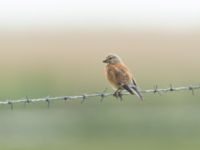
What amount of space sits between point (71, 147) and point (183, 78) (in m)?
6.20

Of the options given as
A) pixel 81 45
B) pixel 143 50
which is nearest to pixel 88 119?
pixel 143 50

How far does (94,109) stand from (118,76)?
8.14 m

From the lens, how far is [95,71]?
2780 centimetres

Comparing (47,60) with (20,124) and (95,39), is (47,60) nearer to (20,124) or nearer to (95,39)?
(95,39)

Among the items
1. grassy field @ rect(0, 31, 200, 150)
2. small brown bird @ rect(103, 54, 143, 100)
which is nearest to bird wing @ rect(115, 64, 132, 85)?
small brown bird @ rect(103, 54, 143, 100)

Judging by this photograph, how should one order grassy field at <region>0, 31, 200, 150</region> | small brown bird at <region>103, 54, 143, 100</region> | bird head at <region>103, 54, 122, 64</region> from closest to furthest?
1. small brown bird at <region>103, 54, 143, 100</region>
2. bird head at <region>103, 54, 122, 64</region>
3. grassy field at <region>0, 31, 200, 150</region>

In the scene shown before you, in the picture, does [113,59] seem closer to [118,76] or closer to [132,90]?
[118,76]

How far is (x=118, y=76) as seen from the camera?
13.8 m

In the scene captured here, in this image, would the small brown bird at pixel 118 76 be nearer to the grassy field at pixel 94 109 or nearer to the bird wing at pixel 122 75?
the bird wing at pixel 122 75

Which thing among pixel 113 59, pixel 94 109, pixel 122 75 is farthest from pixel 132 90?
pixel 94 109

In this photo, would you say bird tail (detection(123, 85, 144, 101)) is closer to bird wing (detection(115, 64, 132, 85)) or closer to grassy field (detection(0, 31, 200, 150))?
bird wing (detection(115, 64, 132, 85))

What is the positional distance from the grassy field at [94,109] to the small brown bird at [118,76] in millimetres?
4954

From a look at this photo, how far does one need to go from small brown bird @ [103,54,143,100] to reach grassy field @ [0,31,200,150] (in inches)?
195

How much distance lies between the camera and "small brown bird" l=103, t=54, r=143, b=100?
13.5 m
